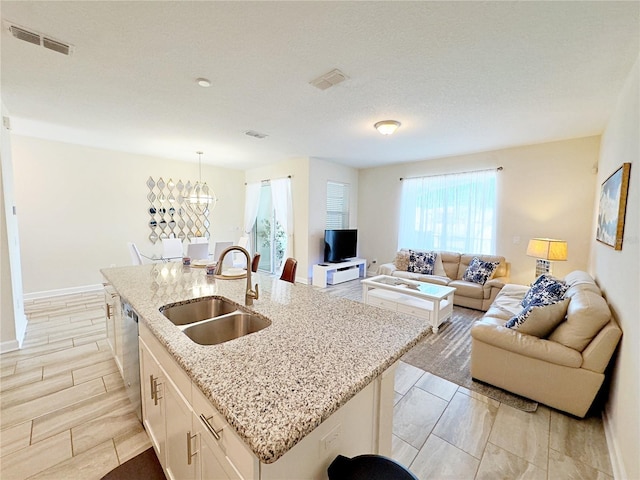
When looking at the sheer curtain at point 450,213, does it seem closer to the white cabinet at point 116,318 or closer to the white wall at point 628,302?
the white wall at point 628,302

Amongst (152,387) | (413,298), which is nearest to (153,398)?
(152,387)

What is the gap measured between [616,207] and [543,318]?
1.08 meters

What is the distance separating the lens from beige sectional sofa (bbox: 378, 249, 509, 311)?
4012mm

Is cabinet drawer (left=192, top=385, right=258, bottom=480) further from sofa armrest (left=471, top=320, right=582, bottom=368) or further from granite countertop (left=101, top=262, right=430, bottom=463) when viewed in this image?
sofa armrest (left=471, top=320, right=582, bottom=368)

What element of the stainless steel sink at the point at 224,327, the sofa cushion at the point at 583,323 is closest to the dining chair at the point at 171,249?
the stainless steel sink at the point at 224,327

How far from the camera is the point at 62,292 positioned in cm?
449

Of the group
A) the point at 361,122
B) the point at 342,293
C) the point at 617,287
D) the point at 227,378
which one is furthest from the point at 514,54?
the point at 342,293

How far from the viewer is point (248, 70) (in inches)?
85.6

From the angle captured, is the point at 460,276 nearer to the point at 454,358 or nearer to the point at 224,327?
the point at 454,358

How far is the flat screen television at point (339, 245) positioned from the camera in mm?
5562

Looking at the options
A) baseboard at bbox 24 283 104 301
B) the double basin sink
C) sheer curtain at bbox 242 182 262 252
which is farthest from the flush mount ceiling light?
baseboard at bbox 24 283 104 301

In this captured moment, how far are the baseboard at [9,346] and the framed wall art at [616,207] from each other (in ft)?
18.2

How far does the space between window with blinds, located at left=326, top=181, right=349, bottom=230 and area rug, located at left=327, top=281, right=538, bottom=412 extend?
323cm

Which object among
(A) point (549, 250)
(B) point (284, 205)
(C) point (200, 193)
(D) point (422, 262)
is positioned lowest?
(D) point (422, 262)
